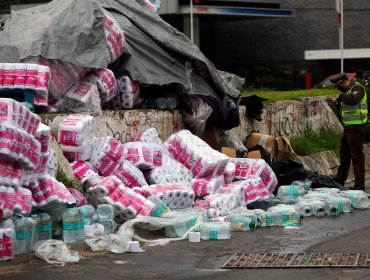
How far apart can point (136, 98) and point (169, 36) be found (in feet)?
5.15

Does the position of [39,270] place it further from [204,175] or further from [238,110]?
[238,110]

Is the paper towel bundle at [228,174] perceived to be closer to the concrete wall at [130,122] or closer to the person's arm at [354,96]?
the concrete wall at [130,122]

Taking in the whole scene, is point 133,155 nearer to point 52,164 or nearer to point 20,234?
point 52,164

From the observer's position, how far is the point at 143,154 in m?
13.7

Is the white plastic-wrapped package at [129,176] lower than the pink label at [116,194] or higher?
higher

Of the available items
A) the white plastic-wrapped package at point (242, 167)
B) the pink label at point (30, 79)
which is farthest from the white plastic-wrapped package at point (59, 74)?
the white plastic-wrapped package at point (242, 167)

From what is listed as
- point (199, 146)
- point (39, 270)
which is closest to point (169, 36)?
point (199, 146)

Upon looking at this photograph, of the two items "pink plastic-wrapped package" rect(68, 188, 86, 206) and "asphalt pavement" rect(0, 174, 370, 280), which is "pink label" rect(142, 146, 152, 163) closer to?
"pink plastic-wrapped package" rect(68, 188, 86, 206)

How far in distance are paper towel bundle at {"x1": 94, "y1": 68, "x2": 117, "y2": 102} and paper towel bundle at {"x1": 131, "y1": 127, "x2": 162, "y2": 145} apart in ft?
2.50

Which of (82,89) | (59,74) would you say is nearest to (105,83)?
(82,89)

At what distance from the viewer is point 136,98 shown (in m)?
15.9

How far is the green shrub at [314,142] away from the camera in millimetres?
19016

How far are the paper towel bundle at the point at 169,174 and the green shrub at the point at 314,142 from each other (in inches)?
201

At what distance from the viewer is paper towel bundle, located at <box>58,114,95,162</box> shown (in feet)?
42.6
